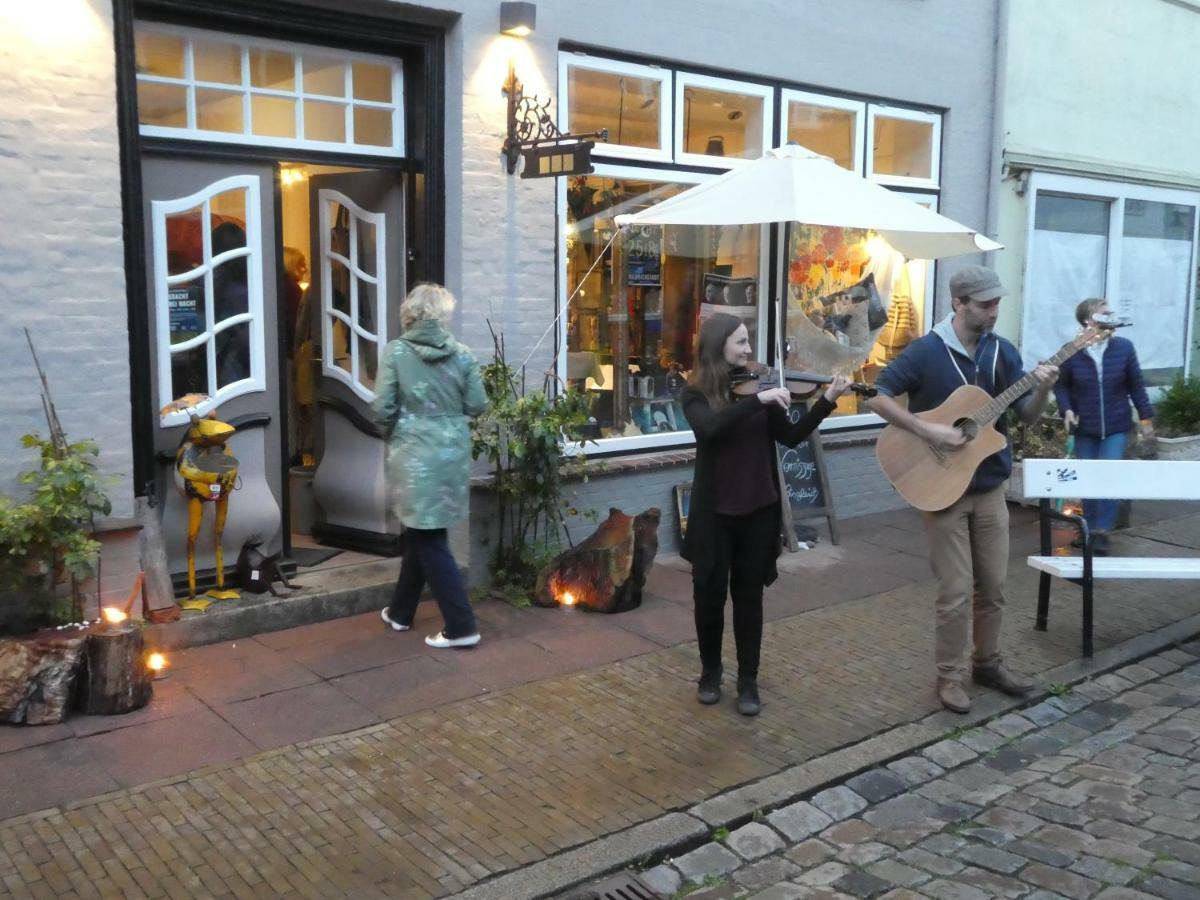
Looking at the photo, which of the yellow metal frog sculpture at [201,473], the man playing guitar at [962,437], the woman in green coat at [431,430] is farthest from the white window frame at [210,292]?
the man playing guitar at [962,437]

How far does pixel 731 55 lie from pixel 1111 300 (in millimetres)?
5967

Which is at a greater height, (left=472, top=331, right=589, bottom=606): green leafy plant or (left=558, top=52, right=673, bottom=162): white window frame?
(left=558, top=52, right=673, bottom=162): white window frame

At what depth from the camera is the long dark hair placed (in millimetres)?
5109

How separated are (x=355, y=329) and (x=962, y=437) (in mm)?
3809

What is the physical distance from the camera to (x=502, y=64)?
23.2 feet

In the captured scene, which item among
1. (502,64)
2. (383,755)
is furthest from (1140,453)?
(383,755)

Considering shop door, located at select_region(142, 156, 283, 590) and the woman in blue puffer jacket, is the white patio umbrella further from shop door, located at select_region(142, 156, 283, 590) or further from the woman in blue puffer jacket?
shop door, located at select_region(142, 156, 283, 590)

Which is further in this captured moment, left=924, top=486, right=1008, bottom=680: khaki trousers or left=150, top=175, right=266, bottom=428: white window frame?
left=150, top=175, right=266, bottom=428: white window frame

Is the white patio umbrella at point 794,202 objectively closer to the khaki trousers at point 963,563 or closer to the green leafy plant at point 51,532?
the khaki trousers at point 963,563

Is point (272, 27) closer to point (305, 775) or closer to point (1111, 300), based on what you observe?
point (305, 775)

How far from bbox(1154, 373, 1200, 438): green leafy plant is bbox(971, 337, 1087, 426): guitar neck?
266 inches

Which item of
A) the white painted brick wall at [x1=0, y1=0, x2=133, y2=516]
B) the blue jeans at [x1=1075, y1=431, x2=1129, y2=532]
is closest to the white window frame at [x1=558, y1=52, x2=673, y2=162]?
the white painted brick wall at [x1=0, y1=0, x2=133, y2=516]

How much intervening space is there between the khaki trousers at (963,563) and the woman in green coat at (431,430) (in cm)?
235

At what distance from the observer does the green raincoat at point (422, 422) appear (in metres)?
5.94
